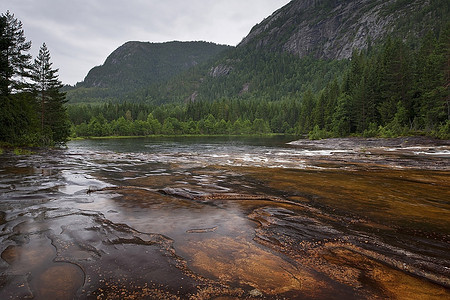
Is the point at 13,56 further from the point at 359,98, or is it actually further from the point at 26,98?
the point at 359,98

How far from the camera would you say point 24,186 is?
13.5 meters

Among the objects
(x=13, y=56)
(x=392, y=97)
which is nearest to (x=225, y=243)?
(x=13, y=56)

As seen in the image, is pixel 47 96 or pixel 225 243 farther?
pixel 47 96

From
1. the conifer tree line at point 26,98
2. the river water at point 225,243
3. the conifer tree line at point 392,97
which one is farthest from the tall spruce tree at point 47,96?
the conifer tree line at point 392,97

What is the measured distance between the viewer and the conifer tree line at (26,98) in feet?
111

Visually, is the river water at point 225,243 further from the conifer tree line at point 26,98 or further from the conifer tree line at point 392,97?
the conifer tree line at point 392,97

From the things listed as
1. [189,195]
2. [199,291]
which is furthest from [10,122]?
[199,291]

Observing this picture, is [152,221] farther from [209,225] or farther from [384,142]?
[384,142]

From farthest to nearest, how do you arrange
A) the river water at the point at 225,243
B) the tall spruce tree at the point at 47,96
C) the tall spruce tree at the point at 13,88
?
the tall spruce tree at the point at 47,96 → the tall spruce tree at the point at 13,88 → the river water at the point at 225,243

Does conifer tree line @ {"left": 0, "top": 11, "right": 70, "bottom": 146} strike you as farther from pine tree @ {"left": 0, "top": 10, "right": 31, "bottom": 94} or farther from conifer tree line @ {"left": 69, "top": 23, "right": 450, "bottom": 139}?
conifer tree line @ {"left": 69, "top": 23, "right": 450, "bottom": 139}

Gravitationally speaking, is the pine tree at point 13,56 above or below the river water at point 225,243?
above

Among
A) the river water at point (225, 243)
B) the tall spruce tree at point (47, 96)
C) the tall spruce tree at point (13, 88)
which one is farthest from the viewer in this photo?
the tall spruce tree at point (47, 96)

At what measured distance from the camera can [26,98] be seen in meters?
40.3

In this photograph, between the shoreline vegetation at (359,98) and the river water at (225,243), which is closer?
the river water at (225,243)
